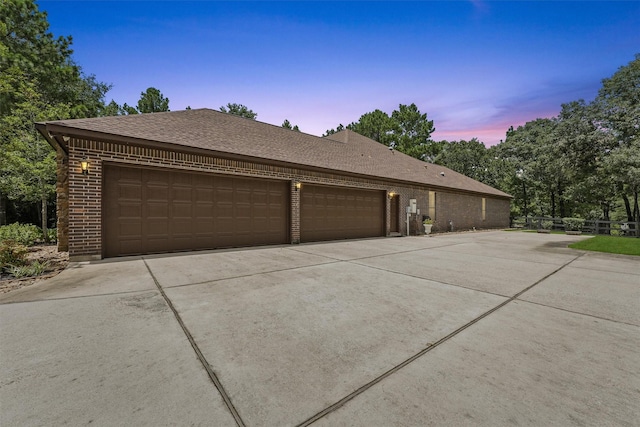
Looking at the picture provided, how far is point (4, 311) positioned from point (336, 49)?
14023 mm

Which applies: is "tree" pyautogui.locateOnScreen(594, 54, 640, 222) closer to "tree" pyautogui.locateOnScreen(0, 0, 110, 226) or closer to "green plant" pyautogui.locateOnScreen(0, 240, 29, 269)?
"green plant" pyautogui.locateOnScreen(0, 240, 29, 269)

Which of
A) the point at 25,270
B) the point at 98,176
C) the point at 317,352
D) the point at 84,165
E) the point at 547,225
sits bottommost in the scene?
the point at 317,352

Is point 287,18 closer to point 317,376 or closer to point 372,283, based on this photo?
point 372,283

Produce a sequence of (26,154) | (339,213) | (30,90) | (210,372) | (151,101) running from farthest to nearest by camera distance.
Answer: (151,101), (339,213), (30,90), (26,154), (210,372)

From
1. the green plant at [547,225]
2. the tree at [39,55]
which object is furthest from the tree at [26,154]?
the green plant at [547,225]

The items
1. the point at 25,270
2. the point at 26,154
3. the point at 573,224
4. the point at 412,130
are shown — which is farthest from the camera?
the point at 412,130

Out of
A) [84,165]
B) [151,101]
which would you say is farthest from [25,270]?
[151,101]

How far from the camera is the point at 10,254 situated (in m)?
5.37

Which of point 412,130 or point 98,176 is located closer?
point 98,176

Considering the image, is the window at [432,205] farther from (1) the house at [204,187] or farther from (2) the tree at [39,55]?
(2) the tree at [39,55]

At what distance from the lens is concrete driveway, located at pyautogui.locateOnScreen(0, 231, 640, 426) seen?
1.63 meters

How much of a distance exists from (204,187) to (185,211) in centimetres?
97

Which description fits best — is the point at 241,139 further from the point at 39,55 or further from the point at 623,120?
the point at 623,120

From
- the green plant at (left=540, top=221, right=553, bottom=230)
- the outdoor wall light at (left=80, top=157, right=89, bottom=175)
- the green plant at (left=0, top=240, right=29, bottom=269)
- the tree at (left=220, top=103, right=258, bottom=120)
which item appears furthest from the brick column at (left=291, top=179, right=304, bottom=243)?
the tree at (left=220, top=103, right=258, bottom=120)
